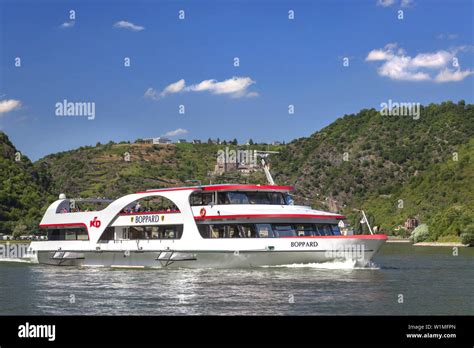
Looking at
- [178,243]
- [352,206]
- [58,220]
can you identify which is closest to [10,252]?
[58,220]

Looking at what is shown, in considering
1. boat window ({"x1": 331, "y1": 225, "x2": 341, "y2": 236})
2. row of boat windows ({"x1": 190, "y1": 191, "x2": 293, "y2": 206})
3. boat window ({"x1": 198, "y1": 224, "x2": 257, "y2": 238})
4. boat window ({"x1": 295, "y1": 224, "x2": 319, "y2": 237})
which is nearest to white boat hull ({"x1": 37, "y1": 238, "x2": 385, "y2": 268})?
boat window ({"x1": 198, "y1": 224, "x2": 257, "y2": 238})

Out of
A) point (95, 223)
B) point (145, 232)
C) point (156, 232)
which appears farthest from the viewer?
point (95, 223)

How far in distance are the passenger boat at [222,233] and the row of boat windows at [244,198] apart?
6 centimetres

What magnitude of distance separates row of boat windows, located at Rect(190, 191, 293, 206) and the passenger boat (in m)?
0.06

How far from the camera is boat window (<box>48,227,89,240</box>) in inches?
2047

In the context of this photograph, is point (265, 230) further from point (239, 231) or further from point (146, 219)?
point (146, 219)

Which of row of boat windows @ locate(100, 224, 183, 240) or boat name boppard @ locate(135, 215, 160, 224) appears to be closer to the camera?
row of boat windows @ locate(100, 224, 183, 240)

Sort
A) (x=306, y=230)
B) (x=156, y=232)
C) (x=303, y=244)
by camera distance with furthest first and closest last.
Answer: (x=156, y=232) → (x=306, y=230) → (x=303, y=244)

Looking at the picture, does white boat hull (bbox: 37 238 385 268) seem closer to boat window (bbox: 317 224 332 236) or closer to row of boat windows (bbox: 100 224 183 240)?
row of boat windows (bbox: 100 224 183 240)

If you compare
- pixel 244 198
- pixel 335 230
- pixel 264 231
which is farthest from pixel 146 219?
pixel 335 230

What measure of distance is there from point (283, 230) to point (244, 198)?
3.44 meters

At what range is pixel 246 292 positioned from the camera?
104 feet

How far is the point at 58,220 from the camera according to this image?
177 feet
